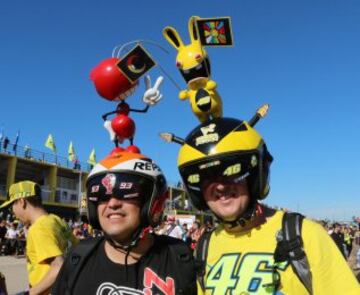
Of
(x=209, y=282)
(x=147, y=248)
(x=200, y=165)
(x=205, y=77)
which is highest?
(x=205, y=77)

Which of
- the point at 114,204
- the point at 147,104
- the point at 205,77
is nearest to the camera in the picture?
the point at 114,204

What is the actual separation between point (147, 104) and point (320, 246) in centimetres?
258

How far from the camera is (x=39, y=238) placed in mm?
4043

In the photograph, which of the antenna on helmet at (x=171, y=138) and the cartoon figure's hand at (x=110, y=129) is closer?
the antenna on helmet at (x=171, y=138)

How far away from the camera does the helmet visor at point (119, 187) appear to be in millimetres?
2736

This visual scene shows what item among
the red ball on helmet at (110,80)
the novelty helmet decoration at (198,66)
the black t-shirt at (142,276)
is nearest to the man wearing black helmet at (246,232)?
the black t-shirt at (142,276)

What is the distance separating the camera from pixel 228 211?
8.03ft

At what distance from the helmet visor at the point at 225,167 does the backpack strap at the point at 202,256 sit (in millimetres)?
343

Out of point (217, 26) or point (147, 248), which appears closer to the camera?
point (147, 248)

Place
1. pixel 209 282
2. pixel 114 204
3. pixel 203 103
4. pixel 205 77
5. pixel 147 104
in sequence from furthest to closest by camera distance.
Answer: pixel 147 104
pixel 205 77
pixel 203 103
pixel 114 204
pixel 209 282

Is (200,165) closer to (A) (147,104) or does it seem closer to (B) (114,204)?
(B) (114,204)

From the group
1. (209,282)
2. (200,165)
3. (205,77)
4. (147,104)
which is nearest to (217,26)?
(205,77)

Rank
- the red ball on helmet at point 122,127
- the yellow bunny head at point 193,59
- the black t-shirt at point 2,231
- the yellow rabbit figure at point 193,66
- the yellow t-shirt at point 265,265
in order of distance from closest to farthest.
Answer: the yellow t-shirt at point 265,265
the yellow rabbit figure at point 193,66
the yellow bunny head at point 193,59
the red ball on helmet at point 122,127
the black t-shirt at point 2,231

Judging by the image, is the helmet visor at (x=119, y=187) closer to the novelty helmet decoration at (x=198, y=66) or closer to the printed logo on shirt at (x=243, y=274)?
the printed logo on shirt at (x=243, y=274)
